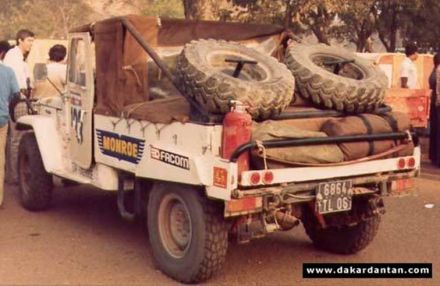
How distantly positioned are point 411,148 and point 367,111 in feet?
1.59

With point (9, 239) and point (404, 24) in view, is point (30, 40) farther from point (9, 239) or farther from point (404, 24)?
point (404, 24)

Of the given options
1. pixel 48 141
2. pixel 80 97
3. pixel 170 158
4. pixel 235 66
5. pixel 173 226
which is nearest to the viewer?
pixel 170 158

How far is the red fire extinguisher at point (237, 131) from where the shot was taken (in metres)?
4.76

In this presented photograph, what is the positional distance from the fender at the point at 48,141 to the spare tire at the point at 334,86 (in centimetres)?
284

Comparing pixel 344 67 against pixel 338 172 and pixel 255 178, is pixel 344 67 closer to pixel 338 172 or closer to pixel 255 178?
pixel 338 172

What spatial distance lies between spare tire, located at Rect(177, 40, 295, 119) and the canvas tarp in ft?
2.78

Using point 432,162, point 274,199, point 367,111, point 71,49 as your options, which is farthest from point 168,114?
point 432,162

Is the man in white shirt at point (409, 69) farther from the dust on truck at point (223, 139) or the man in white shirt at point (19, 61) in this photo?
the man in white shirt at point (19, 61)

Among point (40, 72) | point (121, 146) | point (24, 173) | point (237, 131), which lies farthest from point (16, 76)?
point (237, 131)

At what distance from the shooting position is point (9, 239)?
6.66 metres

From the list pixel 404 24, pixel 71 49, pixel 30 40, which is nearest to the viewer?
pixel 71 49

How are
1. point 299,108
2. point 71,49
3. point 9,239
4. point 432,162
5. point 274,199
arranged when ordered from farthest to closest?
point 432,162 → point 71,49 → point 9,239 → point 299,108 → point 274,199

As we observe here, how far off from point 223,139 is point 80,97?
2452 millimetres

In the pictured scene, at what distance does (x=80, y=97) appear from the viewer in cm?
679
